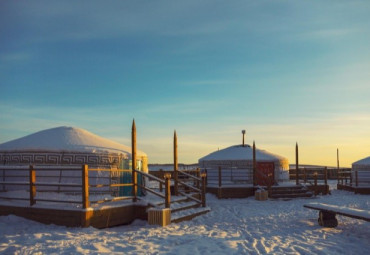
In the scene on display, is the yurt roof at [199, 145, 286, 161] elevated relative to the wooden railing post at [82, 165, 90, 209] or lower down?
elevated

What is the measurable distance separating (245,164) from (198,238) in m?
12.9

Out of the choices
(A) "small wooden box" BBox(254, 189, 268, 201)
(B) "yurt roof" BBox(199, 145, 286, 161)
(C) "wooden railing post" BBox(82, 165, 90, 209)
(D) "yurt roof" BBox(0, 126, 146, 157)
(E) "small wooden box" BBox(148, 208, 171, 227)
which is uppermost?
(D) "yurt roof" BBox(0, 126, 146, 157)

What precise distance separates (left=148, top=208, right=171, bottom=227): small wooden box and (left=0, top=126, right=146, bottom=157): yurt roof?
182 inches

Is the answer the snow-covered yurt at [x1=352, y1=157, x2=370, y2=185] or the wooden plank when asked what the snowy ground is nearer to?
the wooden plank

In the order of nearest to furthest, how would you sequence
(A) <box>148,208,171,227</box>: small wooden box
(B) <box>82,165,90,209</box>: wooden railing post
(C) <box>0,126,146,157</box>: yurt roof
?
(B) <box>82,165,90,209</box>: wooden railing post < (A) <box>148,208,171,227</box>: small wooden box < (C) <box>0,126,146,157</box>: yurt roof

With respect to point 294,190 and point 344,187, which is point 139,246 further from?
point 344,187

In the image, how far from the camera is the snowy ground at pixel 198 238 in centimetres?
629

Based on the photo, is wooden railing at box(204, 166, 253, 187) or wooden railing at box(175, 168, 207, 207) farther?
wooden railing at box(204, 166, 253, 187)

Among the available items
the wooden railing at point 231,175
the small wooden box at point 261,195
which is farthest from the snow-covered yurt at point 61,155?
the wooden railing at point 231,175

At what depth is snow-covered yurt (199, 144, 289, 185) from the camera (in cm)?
1970

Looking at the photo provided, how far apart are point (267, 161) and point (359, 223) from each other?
11046 millimetres

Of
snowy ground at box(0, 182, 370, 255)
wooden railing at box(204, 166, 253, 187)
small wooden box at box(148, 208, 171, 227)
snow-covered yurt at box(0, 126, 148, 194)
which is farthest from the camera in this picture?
wooden railing at box(204, 166, 253, 187)

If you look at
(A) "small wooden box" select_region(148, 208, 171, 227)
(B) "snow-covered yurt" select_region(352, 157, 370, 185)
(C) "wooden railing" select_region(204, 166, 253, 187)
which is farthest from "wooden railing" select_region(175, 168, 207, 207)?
(B) "snow-covered yurt" select_region(352, 157, 370, 185)

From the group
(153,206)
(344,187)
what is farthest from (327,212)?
(344,187)
